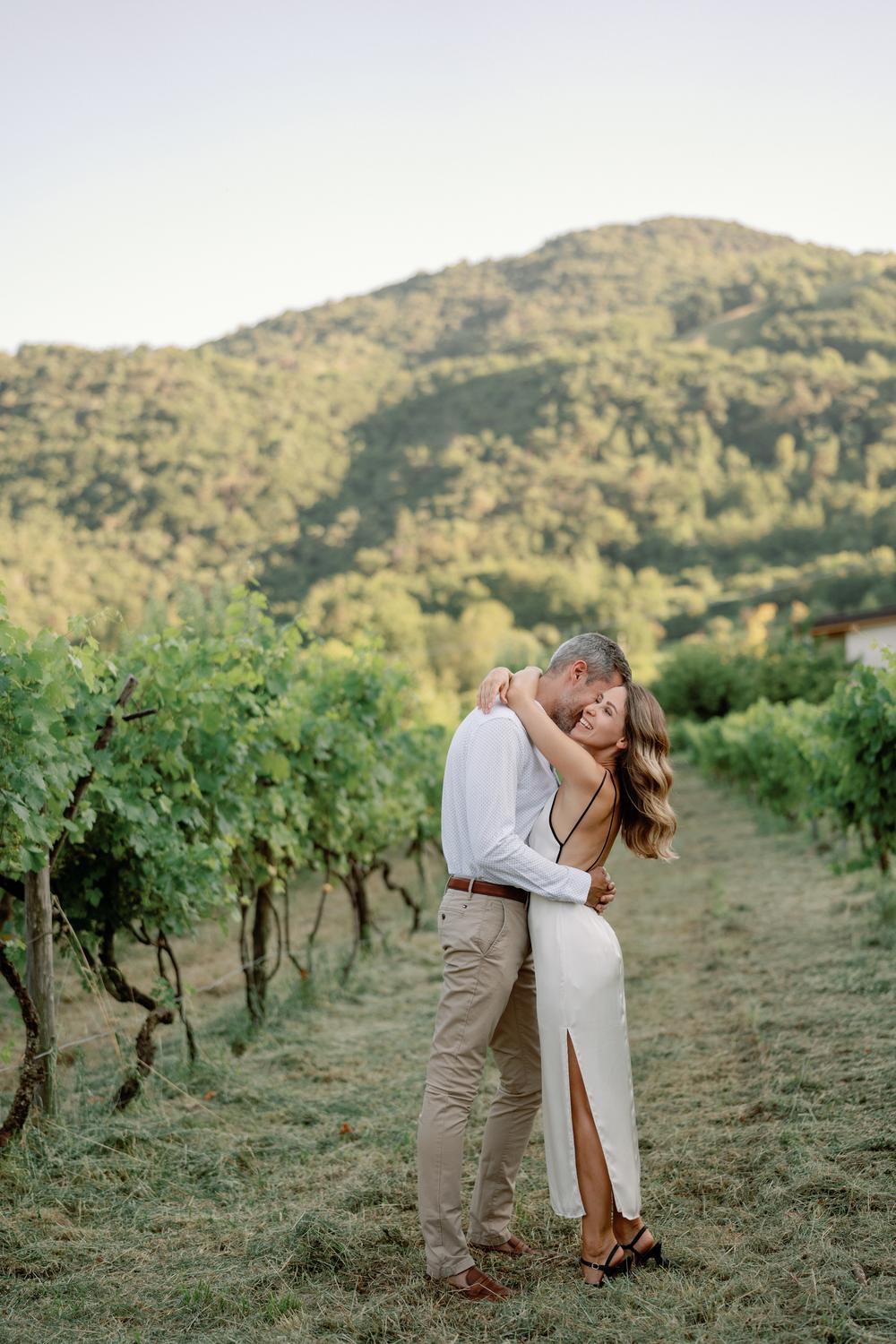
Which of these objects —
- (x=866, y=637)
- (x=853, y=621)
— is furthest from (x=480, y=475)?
(x=866, y=637)

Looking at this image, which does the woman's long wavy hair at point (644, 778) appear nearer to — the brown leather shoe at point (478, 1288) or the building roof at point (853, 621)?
the brown leather shoe at point (478, 1288)

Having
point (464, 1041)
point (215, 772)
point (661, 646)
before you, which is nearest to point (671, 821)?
point (464, 1041)

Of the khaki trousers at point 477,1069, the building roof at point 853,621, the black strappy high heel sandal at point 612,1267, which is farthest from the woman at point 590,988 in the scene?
the building roof at point 853,621

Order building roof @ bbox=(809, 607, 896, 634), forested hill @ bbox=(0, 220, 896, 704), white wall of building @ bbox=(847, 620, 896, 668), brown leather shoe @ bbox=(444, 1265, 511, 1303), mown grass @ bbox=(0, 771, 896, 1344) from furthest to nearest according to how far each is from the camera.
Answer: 1. forested hill @ bbox=(0, 220, 896, 704)
2. building roof @ bbox=(809, 607, 896, 634)
3. white wall of building @ bbox=(847, 620, 896, 668)
4. brown leather shoe @ bbox=(444, 1265, 511, 1303)
5. mown grass @ bbox=(0, 771, 896, 1344)

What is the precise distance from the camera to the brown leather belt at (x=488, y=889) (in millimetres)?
3188

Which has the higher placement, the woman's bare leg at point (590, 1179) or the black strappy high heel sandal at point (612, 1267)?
the woman's bare leg at point (590, 1179)

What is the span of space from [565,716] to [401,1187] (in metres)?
1.76

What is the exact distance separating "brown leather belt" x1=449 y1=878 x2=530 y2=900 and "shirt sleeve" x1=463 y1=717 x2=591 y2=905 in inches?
1.6

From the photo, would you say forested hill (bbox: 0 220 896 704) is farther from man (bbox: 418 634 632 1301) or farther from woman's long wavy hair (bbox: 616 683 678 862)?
woman's long wavy hair (bbox: 616 683 678 862)

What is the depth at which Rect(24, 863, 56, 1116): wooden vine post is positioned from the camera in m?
4.42

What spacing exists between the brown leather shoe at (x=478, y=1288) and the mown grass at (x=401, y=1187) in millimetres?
41

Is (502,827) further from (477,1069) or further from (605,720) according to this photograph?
(477,1069)

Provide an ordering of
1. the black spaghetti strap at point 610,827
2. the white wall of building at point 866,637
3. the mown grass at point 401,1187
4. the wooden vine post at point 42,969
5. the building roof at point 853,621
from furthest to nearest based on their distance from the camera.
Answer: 1. the building roof at point 853,621
2. the white wall of building at point 866,637
3. the wooden vine post at point 42,969
4. the black spaghetti strap at point 610,827
5. the mown grass at point 401,1187

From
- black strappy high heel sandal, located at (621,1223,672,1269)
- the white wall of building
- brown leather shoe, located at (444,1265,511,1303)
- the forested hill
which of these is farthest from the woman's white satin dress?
the white wall of building
